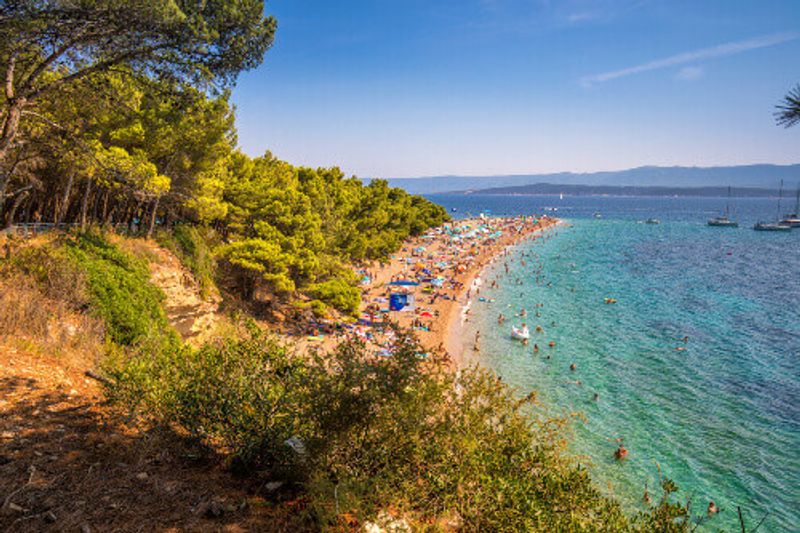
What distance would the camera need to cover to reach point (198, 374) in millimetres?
6977

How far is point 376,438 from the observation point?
239 inches

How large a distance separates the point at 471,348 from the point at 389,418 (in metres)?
25.6

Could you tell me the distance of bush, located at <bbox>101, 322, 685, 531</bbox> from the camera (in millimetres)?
5582

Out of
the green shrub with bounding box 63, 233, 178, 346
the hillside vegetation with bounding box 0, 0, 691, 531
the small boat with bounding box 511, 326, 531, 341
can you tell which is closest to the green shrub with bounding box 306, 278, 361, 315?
the green shrub with bounding box 63, 233, 178, 346

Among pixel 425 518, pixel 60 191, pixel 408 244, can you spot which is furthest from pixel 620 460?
pixel 408 244

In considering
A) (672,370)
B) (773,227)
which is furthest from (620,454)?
(773,227)

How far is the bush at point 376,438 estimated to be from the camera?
5.58 metres

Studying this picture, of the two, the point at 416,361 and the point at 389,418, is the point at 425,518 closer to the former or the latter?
the point at 389,418

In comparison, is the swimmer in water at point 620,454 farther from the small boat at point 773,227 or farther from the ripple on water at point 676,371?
the small boat at point 773,227

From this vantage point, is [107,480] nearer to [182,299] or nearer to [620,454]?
[182,299]

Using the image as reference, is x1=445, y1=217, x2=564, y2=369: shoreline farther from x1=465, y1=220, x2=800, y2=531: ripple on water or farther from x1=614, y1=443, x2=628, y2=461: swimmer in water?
x1=614, y1=443, x2=628, y2=461: swimmer in water

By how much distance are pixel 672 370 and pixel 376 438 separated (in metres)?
29.1

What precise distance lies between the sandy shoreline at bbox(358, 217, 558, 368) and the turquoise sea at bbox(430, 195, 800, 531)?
6.98 ft

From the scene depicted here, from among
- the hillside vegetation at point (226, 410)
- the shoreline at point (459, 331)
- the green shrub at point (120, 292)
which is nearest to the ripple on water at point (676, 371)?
the shoreline at point (459, 331)
